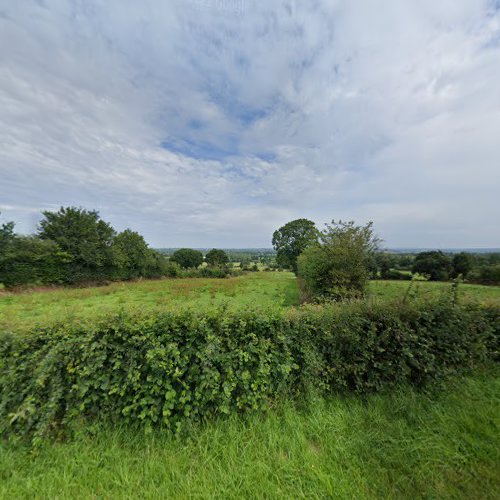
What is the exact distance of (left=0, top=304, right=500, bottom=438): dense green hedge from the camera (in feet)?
7.09

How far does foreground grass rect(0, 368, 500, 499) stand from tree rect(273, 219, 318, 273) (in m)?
30.0

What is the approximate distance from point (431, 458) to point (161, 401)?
2.98 metres

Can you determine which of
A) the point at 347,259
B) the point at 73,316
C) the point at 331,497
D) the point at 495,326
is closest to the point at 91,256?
the point at 73,316

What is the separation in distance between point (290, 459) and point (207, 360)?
4.25 feet

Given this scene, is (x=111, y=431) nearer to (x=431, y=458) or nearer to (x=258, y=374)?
(x=258, y=374)

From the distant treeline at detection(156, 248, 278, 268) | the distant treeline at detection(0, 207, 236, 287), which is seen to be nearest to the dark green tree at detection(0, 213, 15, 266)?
the distant treeline at detection(0, 207, 236, 287)

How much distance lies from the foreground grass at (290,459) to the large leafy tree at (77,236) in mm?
23537

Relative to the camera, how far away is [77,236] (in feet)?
67.3

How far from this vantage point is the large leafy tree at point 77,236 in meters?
19.9

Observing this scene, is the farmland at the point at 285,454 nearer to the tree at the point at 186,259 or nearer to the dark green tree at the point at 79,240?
the dark green tree at the point at 79,240

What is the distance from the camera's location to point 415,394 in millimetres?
2658

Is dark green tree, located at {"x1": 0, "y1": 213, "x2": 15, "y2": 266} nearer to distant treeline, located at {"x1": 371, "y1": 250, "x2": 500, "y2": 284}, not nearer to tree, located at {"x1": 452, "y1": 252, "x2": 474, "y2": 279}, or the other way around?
distant treeline, located at {"x1": 371, "y1": 250, "x2": 500, "y2": 284}

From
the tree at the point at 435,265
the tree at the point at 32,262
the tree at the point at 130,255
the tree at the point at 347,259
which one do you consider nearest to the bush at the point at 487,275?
the tree at the point at 435,265

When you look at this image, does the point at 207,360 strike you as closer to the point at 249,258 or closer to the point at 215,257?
the point at 215,257
